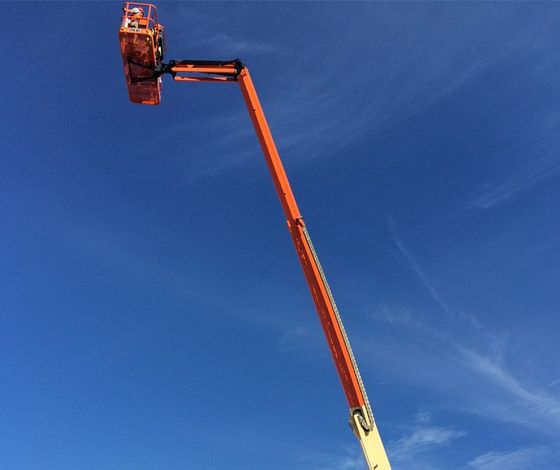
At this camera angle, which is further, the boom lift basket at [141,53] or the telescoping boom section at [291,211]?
the boom lift basket at [141,53]

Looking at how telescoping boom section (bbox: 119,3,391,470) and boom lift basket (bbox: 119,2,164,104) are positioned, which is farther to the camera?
boom lift basket (bbox: 119,2,164,104)

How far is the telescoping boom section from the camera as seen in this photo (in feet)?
53.2

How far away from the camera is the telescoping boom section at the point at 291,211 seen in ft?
53.2

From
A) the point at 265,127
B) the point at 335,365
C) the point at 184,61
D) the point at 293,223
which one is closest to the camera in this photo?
the point at 335,365

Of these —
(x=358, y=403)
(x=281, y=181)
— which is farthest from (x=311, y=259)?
(x=358, y=403)

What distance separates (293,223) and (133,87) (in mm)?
11675

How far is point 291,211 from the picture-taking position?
62.7 feet

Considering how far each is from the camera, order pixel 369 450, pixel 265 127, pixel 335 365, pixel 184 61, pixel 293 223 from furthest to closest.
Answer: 1. pixel 184 61
2. pixel 265 127
3. pixel 293 223
4. pixel 335 365
5. pixel 369 450

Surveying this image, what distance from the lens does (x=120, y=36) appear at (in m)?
21.7

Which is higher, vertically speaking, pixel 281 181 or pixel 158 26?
pixel 158 26

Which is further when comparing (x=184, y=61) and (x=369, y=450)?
(x=184, y=61)

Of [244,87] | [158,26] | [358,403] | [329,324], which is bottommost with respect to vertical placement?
[358,403]

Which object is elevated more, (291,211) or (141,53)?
(141,53)

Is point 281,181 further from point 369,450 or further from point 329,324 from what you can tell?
point 369,450
